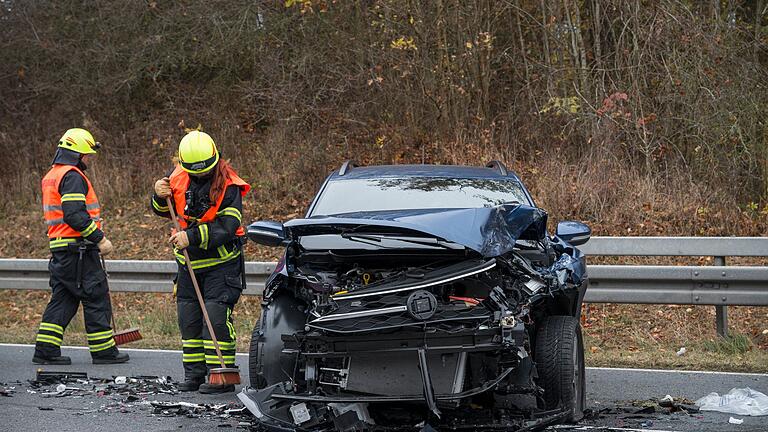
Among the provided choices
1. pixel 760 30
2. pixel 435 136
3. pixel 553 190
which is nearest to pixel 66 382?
pixel 553 190

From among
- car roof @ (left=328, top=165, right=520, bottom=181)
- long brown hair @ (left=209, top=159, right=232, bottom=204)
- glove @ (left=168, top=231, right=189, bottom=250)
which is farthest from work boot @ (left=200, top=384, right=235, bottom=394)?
car roof @ (left=328, top=165, right=520, bottom=181)

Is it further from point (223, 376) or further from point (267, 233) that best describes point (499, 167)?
point (223, 376)

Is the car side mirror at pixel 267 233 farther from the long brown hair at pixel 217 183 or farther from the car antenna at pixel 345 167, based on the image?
the long brown hair at pixel 217 183

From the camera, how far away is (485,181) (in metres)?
7.23

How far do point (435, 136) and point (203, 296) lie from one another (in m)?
8.84

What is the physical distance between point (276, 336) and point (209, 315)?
83.8 inches

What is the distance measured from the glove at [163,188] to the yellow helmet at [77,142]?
5.32 ft

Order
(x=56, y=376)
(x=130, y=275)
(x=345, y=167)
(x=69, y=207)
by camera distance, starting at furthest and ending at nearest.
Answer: (x=130, y=275), (x=69, y=207), (x=56, y=376), (x=345, y=167)

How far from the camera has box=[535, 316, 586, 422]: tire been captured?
5836 mm

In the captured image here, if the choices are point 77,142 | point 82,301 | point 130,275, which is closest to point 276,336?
point 82,301

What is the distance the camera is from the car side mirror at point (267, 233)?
6699mm

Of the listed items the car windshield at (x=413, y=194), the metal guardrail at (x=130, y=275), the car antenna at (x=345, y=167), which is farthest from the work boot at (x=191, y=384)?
the metal guardrail at (x=130, y=275)

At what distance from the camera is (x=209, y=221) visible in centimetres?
795

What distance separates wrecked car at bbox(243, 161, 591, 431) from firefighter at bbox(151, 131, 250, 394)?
1.79 meters
